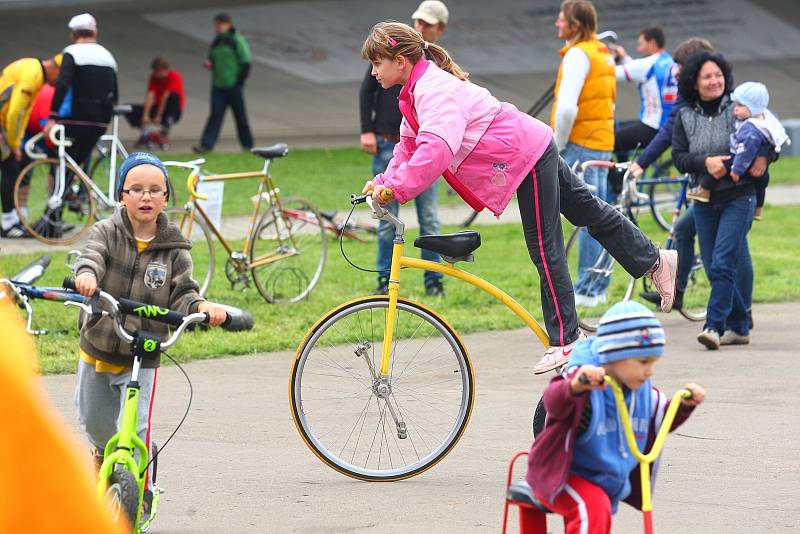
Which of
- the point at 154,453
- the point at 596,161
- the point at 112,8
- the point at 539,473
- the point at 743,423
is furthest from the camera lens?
the point at 112,8

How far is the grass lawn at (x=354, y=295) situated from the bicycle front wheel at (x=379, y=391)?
2.46 meters

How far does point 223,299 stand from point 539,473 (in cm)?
656

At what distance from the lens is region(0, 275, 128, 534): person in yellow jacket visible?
80 centimetres

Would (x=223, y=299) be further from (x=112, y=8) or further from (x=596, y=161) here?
(x=112, y=8)

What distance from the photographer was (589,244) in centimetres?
904

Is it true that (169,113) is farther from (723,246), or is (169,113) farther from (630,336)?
(630,336)

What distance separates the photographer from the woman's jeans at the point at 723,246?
7766 mm

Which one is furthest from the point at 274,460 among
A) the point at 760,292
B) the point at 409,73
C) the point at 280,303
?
the point at 760,292

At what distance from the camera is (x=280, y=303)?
31.2ft

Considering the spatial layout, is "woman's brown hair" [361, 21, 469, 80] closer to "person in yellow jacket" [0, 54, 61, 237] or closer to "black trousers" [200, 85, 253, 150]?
"person in yellow jacket" [0, 54, 61, 237]

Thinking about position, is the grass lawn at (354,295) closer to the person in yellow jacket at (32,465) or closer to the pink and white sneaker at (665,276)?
the pink and white sneaker at (665,276)

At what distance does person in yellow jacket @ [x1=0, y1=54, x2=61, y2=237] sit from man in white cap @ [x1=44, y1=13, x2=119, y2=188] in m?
0.27

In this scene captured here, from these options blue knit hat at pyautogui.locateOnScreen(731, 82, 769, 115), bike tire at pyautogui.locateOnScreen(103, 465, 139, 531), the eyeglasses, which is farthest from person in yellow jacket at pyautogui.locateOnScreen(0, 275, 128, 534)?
blue knit hat at pyautogui.locateOnScreen(731, 82, 769, 115)

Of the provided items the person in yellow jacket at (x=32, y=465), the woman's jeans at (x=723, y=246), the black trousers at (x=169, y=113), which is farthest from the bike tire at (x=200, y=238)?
the black trousers at (x=169, y=113)
